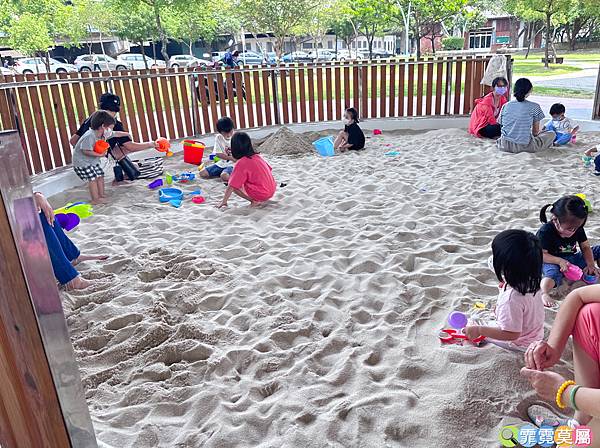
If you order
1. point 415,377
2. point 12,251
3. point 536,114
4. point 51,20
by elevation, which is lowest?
point 415,377

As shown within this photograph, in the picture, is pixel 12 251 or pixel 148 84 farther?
pixel 148 84

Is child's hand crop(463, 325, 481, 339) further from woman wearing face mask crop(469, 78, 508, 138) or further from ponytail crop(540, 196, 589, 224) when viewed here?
woman wearing face mask crop(469, 78, 508, 138)

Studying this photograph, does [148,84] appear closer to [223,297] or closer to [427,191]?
[427,191]

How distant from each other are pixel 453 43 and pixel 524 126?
3780cm

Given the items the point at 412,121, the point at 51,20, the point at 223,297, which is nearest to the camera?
the point at 223,297

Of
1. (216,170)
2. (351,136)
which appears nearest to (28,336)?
(216,170)

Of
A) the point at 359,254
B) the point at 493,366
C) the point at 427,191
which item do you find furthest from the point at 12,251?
the point at 427,191

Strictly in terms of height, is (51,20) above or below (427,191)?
above

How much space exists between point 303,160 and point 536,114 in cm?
342

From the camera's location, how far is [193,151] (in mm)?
7113

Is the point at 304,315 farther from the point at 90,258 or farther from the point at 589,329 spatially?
the point at 90,258

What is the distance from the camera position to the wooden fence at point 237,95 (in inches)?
264

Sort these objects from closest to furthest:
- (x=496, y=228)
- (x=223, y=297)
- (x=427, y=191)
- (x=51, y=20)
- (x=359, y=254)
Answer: (x=223, y=297)
(x=359, y=254)
(x=496, y=228)
(x=427, y=191)
(x=51, y=20)

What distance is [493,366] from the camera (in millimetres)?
2498
